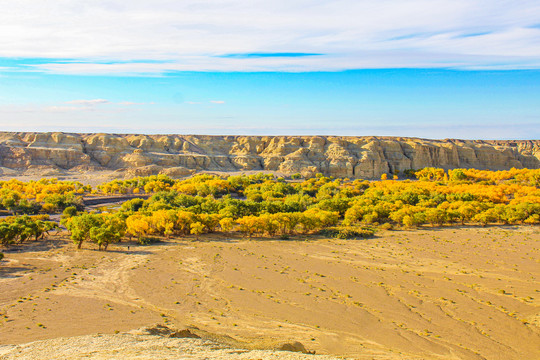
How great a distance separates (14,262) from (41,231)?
693 centimetres

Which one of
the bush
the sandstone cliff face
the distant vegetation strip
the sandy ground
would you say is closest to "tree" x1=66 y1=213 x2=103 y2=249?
the distant vegetation strip

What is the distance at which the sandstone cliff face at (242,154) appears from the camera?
83.7m

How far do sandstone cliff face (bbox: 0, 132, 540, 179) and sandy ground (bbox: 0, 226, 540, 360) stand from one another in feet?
181

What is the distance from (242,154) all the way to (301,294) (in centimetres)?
7786

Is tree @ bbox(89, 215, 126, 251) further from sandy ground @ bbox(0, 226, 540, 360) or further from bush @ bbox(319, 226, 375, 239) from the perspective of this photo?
bush @ bbox(319, 226, 375, 239)

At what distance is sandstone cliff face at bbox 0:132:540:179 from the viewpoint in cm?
8369

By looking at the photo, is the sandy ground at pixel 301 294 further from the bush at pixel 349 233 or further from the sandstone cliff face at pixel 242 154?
the sandstone cliff face at pixel 242 154

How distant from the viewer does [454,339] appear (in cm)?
1440

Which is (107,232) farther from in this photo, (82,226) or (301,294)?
(301,294)

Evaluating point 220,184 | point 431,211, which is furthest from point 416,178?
point 431,211

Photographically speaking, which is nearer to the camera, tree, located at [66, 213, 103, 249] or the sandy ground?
the sandy ground

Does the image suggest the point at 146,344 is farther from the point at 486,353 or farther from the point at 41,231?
the point at 41,231

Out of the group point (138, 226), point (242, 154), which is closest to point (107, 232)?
point (138, 226)

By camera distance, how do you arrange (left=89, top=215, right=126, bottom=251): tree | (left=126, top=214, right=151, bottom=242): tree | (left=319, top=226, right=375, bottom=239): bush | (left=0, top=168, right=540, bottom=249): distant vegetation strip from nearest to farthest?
(left=89, top=215, right=126, bottom=251): tree → (left=0, top=168, right=540, bottom=249): distant vegetation strip → (left=126, top=214, right=151, bottom=242): tree → (left=319, top=226, right=375, bottom=239): bush
